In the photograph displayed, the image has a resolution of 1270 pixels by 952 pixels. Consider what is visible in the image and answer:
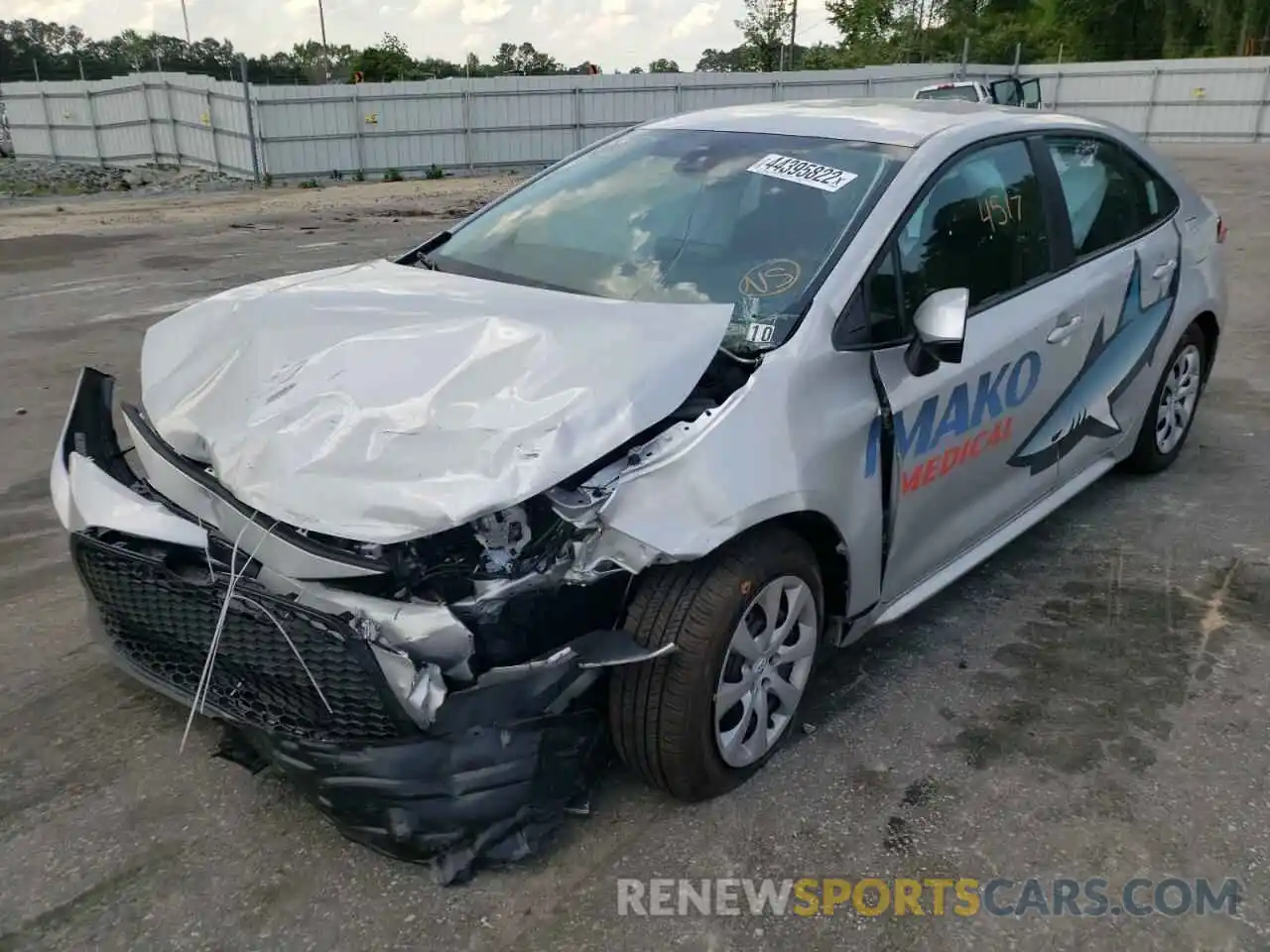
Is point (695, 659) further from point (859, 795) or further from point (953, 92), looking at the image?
point (953, 92)

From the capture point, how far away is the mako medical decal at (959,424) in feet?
9.82

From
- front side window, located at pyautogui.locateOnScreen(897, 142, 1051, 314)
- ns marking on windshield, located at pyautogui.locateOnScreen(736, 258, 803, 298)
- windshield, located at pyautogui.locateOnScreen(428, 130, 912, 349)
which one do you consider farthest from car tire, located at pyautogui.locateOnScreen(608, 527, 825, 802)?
front side window, located at pyautogui.locateOnScreen(897, 142, 1051, 314)

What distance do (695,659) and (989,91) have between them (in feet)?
66.8

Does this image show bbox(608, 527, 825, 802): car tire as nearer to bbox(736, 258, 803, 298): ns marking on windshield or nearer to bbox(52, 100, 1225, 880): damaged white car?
bbox(52, 100, 1225, 880): damaged white car

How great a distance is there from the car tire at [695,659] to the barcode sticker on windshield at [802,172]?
1190 mm

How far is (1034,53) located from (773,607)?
53.7 metres

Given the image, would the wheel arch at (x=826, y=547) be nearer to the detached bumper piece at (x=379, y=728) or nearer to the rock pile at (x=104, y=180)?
the detached bumper piece at (x=379, y=728)

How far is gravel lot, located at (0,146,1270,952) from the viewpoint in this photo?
2369mm

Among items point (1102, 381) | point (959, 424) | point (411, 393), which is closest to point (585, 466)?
point (411, 393)

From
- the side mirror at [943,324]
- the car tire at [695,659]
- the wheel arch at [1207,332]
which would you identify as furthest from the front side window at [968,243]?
the wheel arch at [1207,332]

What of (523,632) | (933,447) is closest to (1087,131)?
(933,447)

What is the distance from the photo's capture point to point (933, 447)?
10.3ft

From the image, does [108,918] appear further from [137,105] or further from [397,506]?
[137,105]

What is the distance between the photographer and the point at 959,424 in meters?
3.23
